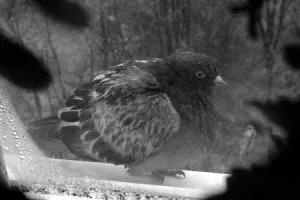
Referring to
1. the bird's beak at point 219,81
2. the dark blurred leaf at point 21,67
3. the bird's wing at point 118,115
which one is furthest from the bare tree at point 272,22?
the dark blurred leaf at point 21,67

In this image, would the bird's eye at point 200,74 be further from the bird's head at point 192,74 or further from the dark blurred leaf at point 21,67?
the dark blurred leaf at point 21,67

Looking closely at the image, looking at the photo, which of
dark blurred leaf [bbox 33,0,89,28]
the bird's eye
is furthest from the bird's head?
dark blurred leaf [bbox 33,0,89,28]

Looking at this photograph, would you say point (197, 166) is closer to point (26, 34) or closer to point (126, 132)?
point (126, 132)

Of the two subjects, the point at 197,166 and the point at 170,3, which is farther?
the point at 197,166

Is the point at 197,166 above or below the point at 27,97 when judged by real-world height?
below

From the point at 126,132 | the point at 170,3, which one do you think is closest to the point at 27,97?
the point at 126,132

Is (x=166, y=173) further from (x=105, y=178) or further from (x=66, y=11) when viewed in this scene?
(x=66, y=11)

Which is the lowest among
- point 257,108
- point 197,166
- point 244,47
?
point 197,166
